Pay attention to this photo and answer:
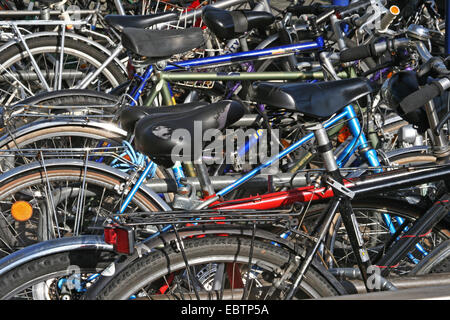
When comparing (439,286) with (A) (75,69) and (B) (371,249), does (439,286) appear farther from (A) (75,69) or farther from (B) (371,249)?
(A) (75,69)

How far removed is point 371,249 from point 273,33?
2737mm

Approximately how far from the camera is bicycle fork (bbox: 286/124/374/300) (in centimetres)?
239

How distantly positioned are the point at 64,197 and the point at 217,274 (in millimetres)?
1270

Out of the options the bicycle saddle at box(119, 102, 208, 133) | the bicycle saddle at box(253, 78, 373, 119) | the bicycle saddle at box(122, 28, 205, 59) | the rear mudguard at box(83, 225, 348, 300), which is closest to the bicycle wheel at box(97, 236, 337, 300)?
the rear mudguard at box(83, 225, 348, 300)

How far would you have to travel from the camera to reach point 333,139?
3861 millimetres

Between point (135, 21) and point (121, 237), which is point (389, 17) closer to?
point (135, 21)

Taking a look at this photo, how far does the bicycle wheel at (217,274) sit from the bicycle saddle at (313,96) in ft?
1.82

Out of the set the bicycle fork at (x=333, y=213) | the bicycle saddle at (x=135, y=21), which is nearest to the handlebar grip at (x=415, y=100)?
the bicycle fork at (x=333, y=213)

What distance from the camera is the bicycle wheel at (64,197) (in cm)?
326

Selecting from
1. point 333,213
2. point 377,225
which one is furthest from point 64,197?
point 377,225

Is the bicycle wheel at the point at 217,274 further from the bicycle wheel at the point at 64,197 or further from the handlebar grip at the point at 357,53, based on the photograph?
the handlebar grip at the point at 357,53

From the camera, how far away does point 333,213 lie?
2514 millimetres

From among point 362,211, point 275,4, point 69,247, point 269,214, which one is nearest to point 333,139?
point 362,211
